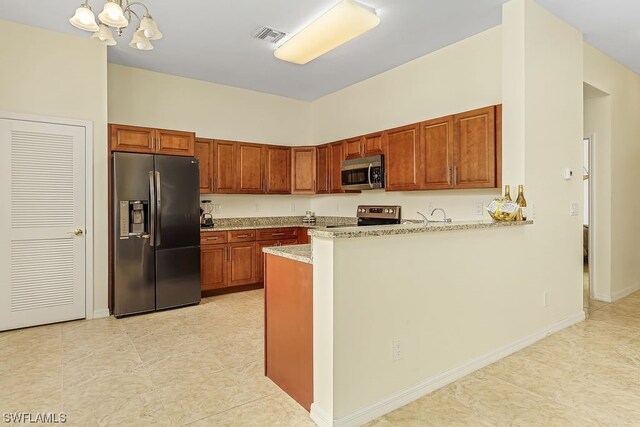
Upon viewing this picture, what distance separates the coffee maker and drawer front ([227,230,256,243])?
13.3 inches

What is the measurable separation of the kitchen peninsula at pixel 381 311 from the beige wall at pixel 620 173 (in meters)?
2.51

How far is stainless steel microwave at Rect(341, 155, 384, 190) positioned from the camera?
15.0ft

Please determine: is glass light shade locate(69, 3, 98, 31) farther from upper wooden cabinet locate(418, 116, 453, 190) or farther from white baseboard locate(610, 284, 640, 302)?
white baseboard locate(610, 284, 640, 302)

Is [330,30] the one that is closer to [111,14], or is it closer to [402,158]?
[402,158]

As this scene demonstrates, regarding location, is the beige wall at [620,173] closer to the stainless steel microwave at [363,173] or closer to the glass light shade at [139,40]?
the stainless steel microwave at [363,173]

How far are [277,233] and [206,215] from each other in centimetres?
102

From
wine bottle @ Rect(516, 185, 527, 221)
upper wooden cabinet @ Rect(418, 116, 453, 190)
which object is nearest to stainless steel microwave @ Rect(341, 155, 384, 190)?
upper wooden cabinet @ Rect(418, 116, 453, 190)

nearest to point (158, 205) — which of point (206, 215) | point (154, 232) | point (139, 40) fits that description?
point (154, 232)

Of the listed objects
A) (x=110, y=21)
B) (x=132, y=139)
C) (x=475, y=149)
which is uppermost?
(x=110, y=21)

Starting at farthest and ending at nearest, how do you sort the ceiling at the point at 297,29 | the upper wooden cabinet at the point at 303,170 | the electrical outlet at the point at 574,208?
1. the upper wooden cabinet at the point at 303,170
2. the electrical outlet at the point at 574,208
3. the ceiling at the point at 297,29

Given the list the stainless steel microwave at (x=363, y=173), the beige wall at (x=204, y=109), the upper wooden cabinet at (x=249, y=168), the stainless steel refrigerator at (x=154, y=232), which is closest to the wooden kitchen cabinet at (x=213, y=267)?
the stainless steel refrigerator at (x=154, y=232)

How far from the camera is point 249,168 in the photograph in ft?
17.6

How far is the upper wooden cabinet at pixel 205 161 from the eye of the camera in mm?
4914

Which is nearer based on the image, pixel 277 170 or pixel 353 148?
pixel 353 148
